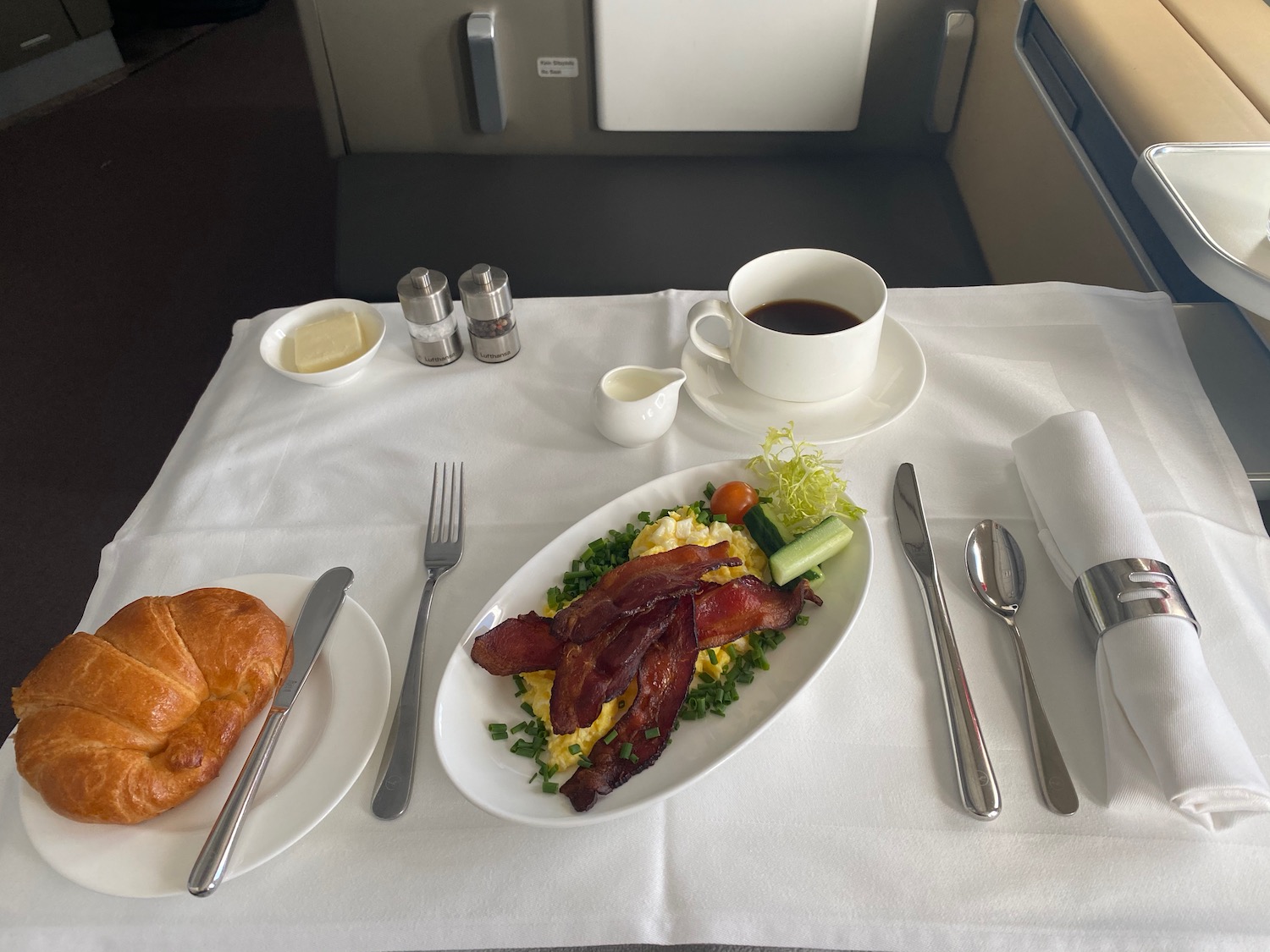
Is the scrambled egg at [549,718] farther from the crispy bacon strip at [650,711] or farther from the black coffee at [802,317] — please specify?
the black coffee at [802,317]

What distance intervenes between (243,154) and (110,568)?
246cm

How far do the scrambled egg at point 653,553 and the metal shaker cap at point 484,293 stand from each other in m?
0.35

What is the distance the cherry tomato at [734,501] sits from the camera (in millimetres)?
770

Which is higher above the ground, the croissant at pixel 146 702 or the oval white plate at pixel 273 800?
the croissant at pixel 146 702

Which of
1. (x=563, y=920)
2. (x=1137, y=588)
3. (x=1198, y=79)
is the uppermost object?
(x=1198, y=79)

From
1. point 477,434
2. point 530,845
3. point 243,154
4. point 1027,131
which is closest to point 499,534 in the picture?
point 477,434

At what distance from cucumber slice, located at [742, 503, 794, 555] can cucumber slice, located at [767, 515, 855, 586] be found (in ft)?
0.05

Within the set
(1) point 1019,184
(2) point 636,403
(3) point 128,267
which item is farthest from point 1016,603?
(3) point 128,267

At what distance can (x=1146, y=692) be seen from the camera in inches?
24.1

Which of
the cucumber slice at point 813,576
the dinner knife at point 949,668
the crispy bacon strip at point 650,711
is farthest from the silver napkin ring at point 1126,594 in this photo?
the crispy bacon strip at point 650,711

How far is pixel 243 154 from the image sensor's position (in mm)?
2795

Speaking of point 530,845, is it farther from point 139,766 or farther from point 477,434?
point 477,434

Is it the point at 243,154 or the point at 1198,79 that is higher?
the point at 1198,79

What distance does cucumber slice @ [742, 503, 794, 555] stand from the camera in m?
0.73
